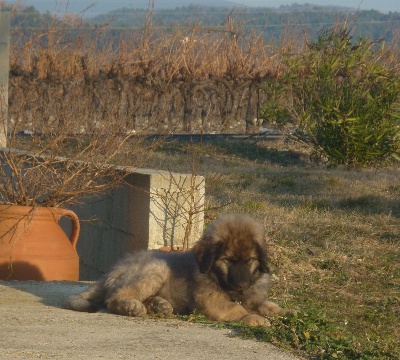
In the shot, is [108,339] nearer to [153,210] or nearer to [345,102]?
[153,210]

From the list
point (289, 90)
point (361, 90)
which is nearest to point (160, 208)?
point (361, 90)

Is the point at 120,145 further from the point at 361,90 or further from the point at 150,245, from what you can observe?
the point at 361,90

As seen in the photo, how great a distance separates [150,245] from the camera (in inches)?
402

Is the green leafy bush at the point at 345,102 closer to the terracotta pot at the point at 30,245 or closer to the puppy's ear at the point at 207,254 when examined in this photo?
the terracotta pot at the point at 30,245

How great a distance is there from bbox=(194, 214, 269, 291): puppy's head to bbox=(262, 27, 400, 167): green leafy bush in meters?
10.5

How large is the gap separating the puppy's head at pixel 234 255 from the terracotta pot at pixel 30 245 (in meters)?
2.93

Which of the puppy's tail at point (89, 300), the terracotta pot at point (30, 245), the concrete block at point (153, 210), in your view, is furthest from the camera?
the concrete block at point (153, 210)

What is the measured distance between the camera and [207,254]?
23.0ft

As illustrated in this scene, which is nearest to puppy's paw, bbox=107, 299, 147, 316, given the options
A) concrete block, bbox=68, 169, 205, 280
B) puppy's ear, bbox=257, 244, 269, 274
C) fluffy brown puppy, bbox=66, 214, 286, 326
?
fluffy brown puppy, bbox=66, 214, 286, 326

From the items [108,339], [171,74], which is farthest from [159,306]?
[171,74]

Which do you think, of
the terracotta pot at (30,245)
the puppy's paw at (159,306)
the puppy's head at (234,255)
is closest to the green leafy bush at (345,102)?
the terracotta pot at (30,245)

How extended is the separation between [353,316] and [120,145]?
3.21 metres

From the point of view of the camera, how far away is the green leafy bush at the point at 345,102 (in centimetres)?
1736

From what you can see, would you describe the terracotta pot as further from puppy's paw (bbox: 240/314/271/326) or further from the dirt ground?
puppy's paw (bbox: 240/314/271/326)
